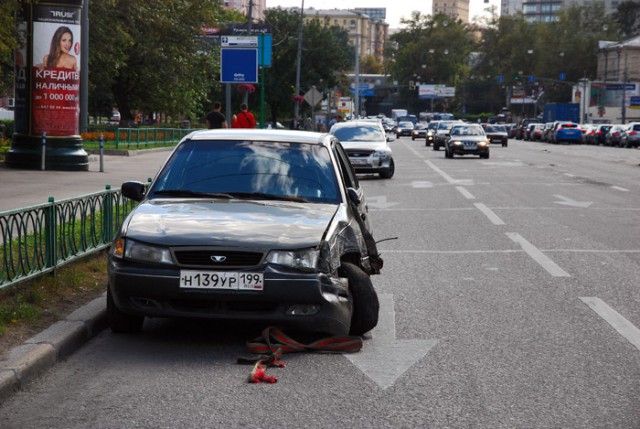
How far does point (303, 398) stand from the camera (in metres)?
6.03

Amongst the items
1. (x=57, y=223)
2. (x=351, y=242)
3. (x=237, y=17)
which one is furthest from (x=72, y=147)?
(x=237, y=17)

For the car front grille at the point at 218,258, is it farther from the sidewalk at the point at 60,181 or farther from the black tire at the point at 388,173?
the black tire at the point at 388,173

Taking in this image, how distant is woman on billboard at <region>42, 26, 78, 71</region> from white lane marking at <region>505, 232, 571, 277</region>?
14244mm

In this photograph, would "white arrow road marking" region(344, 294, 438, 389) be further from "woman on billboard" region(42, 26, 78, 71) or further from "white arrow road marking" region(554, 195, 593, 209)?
"woman on billboard" region(42, 26, 78, 71)

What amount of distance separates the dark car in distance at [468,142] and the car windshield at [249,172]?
37.1 metres

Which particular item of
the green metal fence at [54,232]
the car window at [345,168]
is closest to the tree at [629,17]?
the green metal fence at [54,232]

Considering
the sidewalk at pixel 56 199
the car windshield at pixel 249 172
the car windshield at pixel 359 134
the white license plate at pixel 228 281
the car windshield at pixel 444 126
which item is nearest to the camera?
the sidewalk at pixel 56 199

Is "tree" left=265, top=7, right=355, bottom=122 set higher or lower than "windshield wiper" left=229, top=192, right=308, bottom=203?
higher

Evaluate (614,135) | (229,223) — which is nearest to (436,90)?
(614,135)

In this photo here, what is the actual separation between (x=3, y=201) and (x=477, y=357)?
1235 cm

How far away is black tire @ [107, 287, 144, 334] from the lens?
25.5 ft

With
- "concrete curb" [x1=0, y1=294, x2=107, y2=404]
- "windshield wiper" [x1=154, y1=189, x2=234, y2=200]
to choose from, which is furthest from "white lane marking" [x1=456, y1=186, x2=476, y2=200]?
"concrete curb" [x1=0, y1=294, x2=107, y2=404]

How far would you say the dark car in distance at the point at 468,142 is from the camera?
150ft

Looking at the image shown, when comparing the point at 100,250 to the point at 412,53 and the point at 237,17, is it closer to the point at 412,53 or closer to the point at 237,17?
the point at 237,17
